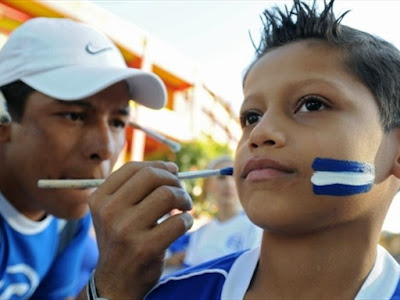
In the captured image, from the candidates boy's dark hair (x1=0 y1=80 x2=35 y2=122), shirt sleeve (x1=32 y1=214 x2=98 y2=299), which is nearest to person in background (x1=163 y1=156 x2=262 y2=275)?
shirt sleeve (x1=32 y1=214 x2=98 y2=299)

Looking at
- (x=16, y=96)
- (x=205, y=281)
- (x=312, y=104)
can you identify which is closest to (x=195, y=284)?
(x=205, y=281)

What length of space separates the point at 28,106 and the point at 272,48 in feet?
2.31

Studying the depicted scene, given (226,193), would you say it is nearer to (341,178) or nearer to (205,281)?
(205,281)

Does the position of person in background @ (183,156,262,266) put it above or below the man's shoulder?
below

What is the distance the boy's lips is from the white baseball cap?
1.87 ft

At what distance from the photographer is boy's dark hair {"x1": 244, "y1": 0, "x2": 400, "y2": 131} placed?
2.96 ft

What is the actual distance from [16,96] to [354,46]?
92 centimetres

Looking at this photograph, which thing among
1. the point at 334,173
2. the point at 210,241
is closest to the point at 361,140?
the point at 334,173

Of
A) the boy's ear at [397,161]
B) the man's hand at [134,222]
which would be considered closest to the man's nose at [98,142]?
the man's hand at [134,222]

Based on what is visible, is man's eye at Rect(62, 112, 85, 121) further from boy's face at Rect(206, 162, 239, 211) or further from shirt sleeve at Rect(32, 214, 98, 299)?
boy's face at Rect(206, 162, 239, 211)

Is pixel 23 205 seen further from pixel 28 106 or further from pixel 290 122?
pixel 290 122

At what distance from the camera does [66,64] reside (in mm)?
1416

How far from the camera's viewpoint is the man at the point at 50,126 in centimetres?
129

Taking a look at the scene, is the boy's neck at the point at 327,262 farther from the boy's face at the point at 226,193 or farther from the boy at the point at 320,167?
the boy's face at the point at 226,193
